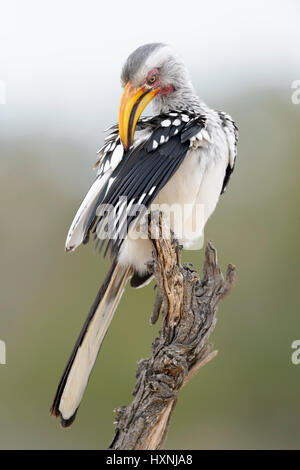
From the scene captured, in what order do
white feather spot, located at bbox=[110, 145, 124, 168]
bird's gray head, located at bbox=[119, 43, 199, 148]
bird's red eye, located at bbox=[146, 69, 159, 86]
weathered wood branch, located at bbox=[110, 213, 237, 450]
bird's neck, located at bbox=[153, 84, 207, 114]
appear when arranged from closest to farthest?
1. weathered wood branch, located at bbox=[110, 213, 237, 450]
2. bird's gray head, located at bbox=[119, 43, 199, 148]
3. white feather spot, located at bbox=[110, 145, 124, 168]
4. bird's red eye, located at bbox=[146, 69, 159, 86]
5. bird's neck, located at bbox=[153, 84, 207, 114]

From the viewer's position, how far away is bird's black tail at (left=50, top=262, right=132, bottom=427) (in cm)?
288

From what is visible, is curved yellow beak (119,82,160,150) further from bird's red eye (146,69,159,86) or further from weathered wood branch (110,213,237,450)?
weathered wood branch (110,213,237,450)

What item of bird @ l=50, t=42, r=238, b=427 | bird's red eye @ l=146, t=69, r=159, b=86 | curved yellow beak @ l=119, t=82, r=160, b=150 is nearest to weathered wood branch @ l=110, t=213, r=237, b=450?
bird @ l=50, t=42, r=238, b=427

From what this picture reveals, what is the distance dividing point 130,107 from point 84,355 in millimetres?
1210

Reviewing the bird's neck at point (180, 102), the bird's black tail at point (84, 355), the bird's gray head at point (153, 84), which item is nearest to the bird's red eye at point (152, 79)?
the bird's gray head at point (153, 84)

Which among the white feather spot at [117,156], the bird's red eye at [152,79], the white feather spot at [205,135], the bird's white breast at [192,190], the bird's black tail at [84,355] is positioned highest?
the bird's red eye at [152,79]

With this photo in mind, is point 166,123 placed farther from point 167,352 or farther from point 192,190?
point 167,352

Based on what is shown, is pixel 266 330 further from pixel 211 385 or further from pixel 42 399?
pixel 42 399

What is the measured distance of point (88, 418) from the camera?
6992 mm

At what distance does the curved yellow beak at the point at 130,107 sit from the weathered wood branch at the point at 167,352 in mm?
483

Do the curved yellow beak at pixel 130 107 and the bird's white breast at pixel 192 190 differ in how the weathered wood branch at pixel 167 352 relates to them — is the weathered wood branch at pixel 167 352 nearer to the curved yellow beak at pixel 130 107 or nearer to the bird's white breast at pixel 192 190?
the bird's white breast at pixel 192 190

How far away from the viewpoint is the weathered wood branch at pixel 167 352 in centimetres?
262

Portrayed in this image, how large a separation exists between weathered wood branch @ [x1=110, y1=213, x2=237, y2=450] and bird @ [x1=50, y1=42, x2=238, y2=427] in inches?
10.1

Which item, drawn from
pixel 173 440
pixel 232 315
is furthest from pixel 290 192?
pixel 173 440
